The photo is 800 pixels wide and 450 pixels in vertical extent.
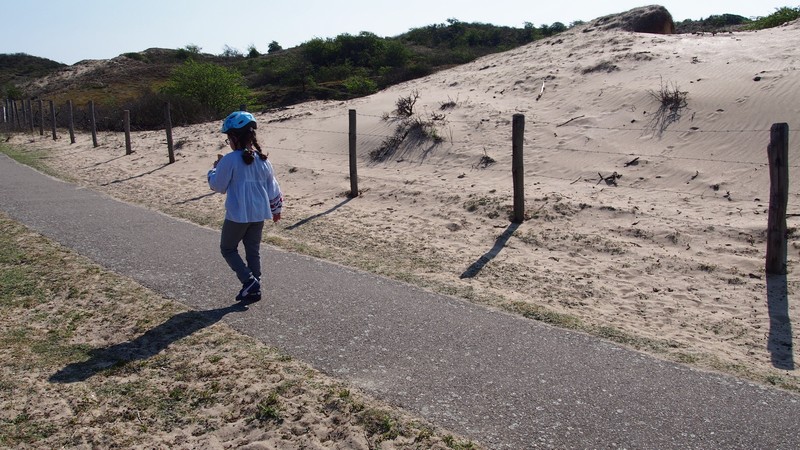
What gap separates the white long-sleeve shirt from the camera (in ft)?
18.3

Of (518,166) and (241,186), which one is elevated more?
(241,186)

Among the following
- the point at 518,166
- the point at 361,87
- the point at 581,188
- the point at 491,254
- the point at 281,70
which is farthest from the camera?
the point at 281,70

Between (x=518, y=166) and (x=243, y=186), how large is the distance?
4.89 metres

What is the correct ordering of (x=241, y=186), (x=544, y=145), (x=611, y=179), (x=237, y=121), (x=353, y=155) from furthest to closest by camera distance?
(x=544, y=145) → (x=353, y=155) → (x=611, y=179) → (x=241, y=186) → (x=237, y=121)

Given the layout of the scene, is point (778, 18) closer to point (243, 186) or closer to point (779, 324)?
point (779, 324)

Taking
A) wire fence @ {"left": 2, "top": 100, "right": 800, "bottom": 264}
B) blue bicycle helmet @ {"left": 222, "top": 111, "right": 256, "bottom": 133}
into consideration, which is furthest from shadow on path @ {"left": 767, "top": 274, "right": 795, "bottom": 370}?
blue bicycle helmet @ {"left": 222, "top": 111, "right": 256, "bottom": 133}

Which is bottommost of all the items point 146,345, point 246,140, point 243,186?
point 146,345

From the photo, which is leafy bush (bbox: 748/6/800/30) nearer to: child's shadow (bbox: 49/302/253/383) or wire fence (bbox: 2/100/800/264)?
wire fence (bbox: 2/100/800/264)

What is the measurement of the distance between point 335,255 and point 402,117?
382 inches

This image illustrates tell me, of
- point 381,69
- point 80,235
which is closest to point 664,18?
point 80,235

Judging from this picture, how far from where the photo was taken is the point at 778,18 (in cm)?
2078

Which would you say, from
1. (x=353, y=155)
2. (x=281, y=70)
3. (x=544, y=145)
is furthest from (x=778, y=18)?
(x=281, y=70)

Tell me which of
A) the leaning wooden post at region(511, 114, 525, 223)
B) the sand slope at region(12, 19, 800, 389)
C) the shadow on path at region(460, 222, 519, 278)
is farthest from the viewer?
the leaning wooden post at region(511, 114, 525, 223)

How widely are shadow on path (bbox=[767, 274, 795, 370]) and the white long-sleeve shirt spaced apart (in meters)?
Result: 4.09
